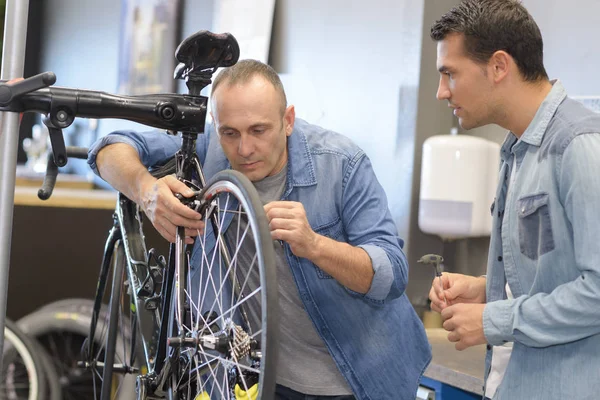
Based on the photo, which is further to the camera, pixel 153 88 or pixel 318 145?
pixel 153 88

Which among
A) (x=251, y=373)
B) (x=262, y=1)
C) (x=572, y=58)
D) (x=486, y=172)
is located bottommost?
(x=251, y=373)

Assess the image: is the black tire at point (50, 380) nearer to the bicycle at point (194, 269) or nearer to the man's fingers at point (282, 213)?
the bicycle at point (194, 269)

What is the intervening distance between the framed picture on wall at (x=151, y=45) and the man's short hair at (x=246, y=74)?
4462mm

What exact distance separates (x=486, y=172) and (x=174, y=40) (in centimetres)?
348

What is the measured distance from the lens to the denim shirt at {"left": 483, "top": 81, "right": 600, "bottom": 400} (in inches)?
51.6

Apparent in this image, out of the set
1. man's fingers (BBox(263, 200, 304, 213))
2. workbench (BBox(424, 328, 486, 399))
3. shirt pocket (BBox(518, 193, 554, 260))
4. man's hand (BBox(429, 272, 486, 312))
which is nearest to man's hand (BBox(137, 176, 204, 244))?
man's fingers (BBox(263, 200, 304, 213))

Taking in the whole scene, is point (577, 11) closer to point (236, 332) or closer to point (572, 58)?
point (572, 58)

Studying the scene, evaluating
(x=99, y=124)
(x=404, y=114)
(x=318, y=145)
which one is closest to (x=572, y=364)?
(x=318, y=145)

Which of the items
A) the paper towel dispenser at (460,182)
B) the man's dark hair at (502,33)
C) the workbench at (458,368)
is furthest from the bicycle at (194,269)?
the paper towel dispenser at (460,182)

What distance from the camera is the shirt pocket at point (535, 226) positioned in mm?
1396

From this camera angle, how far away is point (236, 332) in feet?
4.44

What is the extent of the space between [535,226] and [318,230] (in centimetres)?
52

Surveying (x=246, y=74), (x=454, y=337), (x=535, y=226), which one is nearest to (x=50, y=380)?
(x=246, y=74)

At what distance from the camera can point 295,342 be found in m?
1.84
